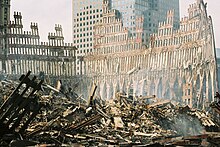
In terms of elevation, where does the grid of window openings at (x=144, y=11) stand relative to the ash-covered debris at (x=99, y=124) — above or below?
above

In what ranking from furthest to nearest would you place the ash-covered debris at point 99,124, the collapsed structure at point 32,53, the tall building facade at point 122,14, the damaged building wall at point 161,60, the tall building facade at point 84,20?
the tall building facade at point 84,20 → the tall building facade at point 122,14 → the collapsed structure at point 32,53 → the damaged building wall at point 161,60 → the ash-covered debris at point 99,124

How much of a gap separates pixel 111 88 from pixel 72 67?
7.27 m

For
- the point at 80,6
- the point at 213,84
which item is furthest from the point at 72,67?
the point at 80,6

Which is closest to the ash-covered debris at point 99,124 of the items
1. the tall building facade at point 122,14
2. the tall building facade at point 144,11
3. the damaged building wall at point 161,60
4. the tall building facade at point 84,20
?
the damaged building wall at point 161,60

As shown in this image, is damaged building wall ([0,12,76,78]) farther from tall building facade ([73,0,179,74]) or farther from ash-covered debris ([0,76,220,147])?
tall building facade ([73,0,179,74])

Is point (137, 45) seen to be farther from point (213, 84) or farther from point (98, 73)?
point (213, 84)

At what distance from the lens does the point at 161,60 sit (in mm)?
52062

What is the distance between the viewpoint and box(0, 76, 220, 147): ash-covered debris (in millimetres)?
12883

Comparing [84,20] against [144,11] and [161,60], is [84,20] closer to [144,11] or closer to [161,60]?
[144,11]

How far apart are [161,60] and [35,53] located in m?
18.4

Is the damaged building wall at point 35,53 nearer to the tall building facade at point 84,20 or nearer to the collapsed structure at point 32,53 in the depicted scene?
the collapsed structure at point 32,53

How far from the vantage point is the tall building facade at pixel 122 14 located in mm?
98875

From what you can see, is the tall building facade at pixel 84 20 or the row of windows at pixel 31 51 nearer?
the row of windows at pixel 31 51

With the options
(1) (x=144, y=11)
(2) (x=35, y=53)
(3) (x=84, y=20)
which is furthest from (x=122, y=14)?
(2) (x=35, y=53)
